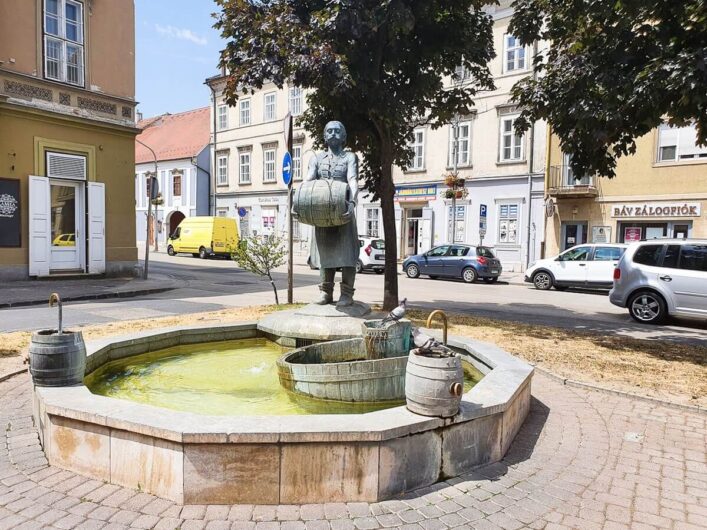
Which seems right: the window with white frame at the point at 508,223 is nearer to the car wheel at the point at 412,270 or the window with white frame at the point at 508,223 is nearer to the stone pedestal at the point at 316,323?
the car wheel at the point at 412,270

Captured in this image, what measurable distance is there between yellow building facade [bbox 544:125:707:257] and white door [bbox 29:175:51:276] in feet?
59.3

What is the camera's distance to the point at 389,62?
995cm

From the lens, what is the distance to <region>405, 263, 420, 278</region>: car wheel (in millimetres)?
22844

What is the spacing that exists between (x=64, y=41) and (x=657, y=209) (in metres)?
22.2

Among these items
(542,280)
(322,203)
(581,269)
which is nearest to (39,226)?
(322,203)

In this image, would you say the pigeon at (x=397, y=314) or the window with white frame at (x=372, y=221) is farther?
the window with white frame at (x=372, y=221)

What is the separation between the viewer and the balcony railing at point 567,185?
75.9ft

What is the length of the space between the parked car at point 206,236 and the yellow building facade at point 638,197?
58.4ft

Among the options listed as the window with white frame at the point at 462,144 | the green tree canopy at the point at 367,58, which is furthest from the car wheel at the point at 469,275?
the green tree canopy at the point at 367,58

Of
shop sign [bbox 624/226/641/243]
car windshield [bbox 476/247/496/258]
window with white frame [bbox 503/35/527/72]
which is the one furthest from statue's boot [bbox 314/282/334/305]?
window with white frame [bbox 503/35/527/72]

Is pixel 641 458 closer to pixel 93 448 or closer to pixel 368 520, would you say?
pixel 368 520

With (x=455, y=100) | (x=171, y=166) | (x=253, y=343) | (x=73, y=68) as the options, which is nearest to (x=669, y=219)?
(x=455, y=100)

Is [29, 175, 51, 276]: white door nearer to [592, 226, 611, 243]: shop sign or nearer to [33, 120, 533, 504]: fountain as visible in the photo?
[33, 120, 533, 504]: fountain

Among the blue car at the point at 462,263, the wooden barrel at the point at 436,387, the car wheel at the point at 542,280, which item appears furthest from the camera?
the blue car at the point at 462,263
